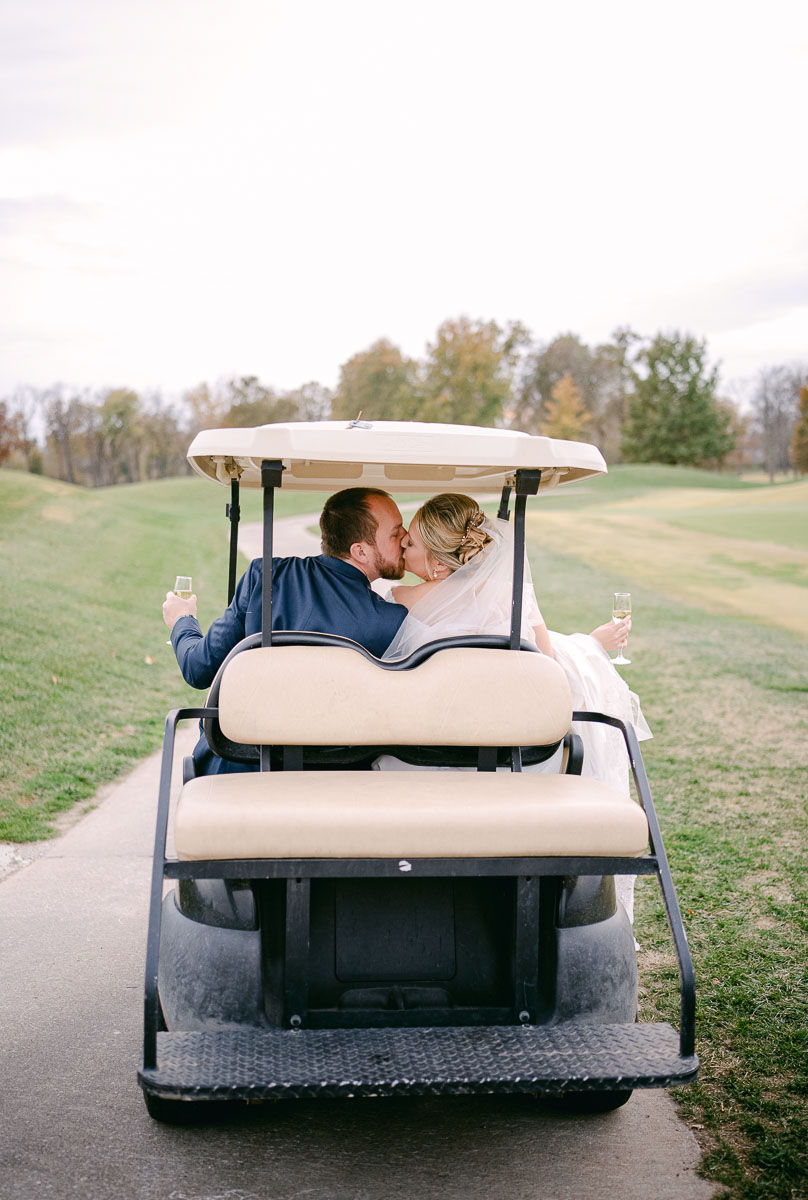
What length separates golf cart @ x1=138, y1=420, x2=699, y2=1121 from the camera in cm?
231

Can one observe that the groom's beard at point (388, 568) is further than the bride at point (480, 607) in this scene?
Yes

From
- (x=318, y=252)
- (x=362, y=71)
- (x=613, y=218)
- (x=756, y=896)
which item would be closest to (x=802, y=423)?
(x=613, y=218)

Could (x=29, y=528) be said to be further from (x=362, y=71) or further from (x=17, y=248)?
(x=17, y=248)

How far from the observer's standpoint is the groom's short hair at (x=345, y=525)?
10.8ft

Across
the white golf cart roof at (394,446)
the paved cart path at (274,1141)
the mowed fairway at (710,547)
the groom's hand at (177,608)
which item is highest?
the white golf cart roof at (394,446)

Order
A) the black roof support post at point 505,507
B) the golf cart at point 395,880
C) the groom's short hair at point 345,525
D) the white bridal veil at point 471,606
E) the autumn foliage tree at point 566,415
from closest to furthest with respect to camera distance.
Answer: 1. the golf cart at point 395,880
2. the white bridal veil at point 471,606
3. the groom's short hair at point 345,525
4. the black roof support post at point 505,507
5. the autumn foliage tree at point 566,415

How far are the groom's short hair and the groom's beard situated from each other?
0.23 ft

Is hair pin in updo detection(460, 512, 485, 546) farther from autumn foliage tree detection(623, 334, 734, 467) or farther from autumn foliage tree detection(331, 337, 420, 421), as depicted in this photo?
autumn foliage tree detection(623, 334, 734, 467)

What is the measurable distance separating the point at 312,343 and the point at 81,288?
2948cm

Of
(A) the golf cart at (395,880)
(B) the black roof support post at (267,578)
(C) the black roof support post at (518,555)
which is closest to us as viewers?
(A) the golf cart at (395,880)

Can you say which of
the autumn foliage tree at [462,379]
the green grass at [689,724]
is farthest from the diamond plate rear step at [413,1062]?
the autumn foliage tree at [462,379]

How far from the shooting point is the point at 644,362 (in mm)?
64875

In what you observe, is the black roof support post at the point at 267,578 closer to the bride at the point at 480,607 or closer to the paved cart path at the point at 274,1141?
the bride at the point at 480,607

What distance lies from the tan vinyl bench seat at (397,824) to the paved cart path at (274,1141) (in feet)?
2.63
